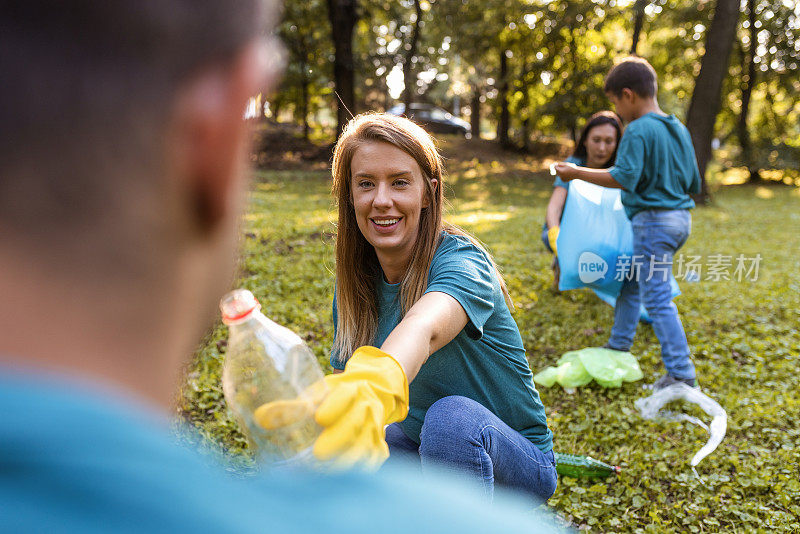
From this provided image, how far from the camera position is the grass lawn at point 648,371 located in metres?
2.93

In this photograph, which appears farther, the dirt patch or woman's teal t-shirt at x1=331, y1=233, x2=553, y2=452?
the dirt patch

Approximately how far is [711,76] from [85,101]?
1332 cm

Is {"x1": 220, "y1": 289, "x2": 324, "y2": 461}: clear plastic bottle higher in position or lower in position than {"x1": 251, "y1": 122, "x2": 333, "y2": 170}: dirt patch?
lower

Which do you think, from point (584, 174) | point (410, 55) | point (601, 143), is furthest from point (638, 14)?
point (584, 174)

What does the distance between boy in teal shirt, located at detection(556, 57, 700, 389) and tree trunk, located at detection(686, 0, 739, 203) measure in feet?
26.8

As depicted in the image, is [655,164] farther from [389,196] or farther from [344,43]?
[344,43]

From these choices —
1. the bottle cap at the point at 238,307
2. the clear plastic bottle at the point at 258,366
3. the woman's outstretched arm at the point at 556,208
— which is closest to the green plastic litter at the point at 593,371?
the woman's outstretched arm at the point at 556,208

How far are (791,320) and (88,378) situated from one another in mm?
5974

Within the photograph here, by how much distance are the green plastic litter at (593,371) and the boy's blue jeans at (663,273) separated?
27cm

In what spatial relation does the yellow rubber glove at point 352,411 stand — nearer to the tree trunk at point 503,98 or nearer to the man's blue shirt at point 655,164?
the man's blue shirt at point 655,164

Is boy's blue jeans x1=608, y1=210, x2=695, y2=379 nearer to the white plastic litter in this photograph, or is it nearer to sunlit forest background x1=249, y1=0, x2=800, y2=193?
the white plastic litter

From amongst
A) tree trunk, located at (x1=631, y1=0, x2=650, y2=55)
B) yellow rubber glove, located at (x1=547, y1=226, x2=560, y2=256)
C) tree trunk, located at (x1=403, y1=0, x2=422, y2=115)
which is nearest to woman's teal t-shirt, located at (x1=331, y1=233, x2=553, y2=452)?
yellow rubber glove, located at (x1=547, y1=226, x2=560, y2=256)

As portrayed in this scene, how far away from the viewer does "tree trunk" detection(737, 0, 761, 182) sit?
17.8 meters

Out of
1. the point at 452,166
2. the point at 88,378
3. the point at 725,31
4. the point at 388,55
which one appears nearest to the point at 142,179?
the point at 88,378
